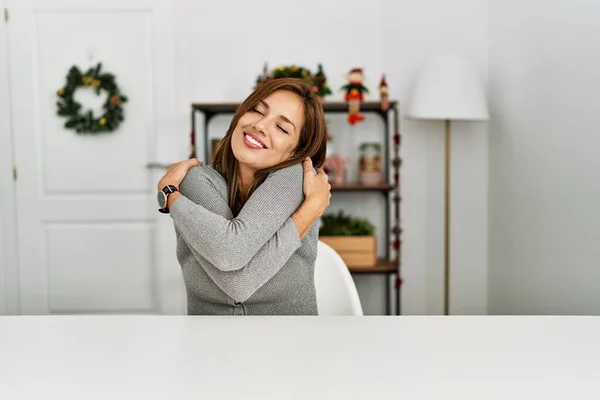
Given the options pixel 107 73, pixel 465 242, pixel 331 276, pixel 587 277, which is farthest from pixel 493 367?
pixel 107 73

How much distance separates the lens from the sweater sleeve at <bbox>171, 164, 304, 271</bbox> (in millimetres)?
1349

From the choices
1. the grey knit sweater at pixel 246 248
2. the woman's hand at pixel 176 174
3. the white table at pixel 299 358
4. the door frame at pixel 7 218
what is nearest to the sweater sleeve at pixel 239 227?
the grey knit sweater at pixel 246 248

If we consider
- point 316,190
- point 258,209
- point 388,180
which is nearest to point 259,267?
point 258,209

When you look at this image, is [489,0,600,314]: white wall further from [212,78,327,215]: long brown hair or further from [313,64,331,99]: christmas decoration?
[212,78,327,215]: long brown hair

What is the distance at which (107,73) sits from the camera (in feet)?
12.0

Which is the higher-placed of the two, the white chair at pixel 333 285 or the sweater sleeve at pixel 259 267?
the sweater sleeve at pixel 259 267

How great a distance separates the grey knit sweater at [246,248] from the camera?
1.36 metres

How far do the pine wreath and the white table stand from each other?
2.67 meters

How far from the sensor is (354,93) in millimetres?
3254

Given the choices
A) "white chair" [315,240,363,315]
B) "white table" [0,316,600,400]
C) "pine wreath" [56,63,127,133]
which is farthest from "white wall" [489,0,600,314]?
"pine wreath" [56,63,127,133]

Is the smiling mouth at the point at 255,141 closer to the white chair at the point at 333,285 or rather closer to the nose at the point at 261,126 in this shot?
the nose at the point at 261,126

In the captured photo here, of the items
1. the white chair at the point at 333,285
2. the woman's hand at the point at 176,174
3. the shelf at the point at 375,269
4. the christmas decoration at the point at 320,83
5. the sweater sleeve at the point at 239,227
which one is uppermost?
the christmas decoration at the point at 320,83
